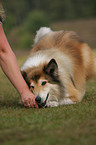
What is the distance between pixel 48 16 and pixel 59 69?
51.2m

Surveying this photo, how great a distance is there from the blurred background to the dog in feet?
118

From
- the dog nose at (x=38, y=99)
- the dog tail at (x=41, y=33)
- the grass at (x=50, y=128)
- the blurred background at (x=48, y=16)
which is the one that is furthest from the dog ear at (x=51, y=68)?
the blurred background at (x=48, y=16)

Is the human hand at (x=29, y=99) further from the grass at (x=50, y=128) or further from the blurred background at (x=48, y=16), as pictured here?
the blurred background at (x=48, y=16)

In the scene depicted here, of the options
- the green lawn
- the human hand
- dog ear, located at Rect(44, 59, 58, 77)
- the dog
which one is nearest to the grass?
Answer: the green lawn

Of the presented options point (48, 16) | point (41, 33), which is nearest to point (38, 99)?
point (41, 33)

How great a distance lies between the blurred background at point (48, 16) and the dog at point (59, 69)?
118 ft

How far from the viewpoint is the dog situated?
354 centimetres

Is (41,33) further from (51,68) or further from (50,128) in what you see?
(50,128)

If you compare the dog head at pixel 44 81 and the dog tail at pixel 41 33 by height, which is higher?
the dog head at pixel 44 81

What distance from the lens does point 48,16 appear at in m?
53.8

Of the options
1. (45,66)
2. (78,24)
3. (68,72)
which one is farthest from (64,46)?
(78,24)

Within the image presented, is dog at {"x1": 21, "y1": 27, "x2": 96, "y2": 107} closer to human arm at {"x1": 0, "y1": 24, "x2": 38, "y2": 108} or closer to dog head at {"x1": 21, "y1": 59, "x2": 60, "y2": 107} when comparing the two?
dog head at {"x1": 21, "y1": 59, "x2": 60, "y2": 107}

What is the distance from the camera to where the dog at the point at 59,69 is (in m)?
3.54

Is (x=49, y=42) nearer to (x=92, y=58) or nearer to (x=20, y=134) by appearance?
(x=92, y=58)
